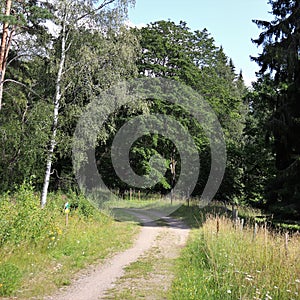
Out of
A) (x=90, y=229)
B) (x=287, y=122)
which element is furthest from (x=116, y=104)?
(x=287, y=122)

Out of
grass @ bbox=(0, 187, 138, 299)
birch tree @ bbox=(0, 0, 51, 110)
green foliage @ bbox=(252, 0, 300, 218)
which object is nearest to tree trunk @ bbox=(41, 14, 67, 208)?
birch tree @ bbox=(0, 0, 51, 110)

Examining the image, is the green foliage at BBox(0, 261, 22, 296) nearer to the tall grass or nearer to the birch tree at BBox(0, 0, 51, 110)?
the tall grass

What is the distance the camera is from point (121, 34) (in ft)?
49.2

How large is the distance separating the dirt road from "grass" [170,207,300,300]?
0.68 metres

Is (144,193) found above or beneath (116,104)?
beneath

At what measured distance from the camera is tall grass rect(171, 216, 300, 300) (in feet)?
17.2

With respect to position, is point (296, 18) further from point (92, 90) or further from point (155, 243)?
point (155, 243)

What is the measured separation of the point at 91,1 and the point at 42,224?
385 inches

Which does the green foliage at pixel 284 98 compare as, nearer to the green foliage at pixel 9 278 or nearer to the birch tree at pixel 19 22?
the birch tree at pixel 19 22

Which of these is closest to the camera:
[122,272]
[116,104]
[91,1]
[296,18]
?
[122,272]

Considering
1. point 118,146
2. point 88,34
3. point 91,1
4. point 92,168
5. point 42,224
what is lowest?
point 42,224

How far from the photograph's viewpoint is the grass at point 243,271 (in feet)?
17.2

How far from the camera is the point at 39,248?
27.3 ft

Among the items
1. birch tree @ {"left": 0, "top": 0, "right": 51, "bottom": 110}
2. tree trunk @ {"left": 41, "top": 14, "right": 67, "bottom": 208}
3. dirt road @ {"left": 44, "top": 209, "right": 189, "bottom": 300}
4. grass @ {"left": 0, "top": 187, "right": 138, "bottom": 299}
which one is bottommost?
dirt road @ {"left": 44, "top": 209, "right": 189, "bottom": 300}
